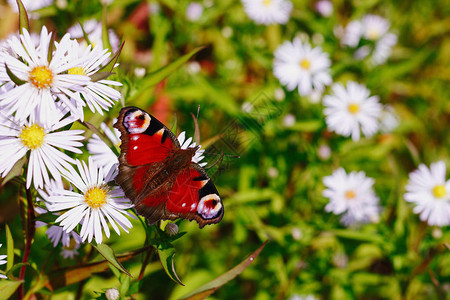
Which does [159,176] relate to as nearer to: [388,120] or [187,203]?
[187,203]

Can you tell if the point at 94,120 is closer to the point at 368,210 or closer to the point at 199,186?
the point at 199,186

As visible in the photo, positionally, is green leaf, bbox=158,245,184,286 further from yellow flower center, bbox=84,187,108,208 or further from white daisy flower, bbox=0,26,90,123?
white daisy flower, bbox=0,26,90,123

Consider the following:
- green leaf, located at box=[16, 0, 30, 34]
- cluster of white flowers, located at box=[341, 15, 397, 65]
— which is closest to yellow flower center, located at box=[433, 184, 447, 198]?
cluster of white flowers, located at box=[341, 15, 397, 65]

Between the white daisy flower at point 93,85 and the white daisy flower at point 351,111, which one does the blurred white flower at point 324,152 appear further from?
the white daisy flower at point 93,85

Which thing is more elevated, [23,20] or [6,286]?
[23,20]

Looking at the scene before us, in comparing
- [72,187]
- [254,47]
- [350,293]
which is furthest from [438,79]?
[72,187]

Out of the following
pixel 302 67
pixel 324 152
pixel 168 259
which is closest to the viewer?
pixel 168 259

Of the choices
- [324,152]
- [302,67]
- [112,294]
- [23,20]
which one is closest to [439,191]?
Result: [324,152]
